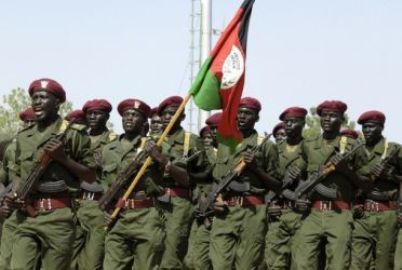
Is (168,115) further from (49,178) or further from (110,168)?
(49,178)

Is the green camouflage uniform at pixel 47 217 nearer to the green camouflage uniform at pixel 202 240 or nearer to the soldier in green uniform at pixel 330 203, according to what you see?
the soldier in green uniform at pixel 330 203

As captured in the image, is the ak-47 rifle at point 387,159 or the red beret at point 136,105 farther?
the ak-47 rifle at point 387,159

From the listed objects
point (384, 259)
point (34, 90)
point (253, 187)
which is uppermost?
point (34, 90)

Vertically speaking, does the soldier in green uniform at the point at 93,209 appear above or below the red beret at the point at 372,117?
below

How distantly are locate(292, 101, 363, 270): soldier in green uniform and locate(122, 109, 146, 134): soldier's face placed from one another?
223cm

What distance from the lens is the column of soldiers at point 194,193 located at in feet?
35.9

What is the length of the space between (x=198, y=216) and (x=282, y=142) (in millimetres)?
1972

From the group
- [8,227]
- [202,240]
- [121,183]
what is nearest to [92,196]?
[202,240]

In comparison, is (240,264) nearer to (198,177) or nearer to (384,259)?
(198,177)

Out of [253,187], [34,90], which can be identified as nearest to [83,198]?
[253,187]

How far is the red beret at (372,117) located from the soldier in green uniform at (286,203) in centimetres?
90

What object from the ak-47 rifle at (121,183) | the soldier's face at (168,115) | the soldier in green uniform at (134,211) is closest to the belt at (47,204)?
the soldier in green uniform at (134,211)

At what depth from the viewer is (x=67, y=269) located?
11.1 meters

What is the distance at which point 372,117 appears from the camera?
15.2m
